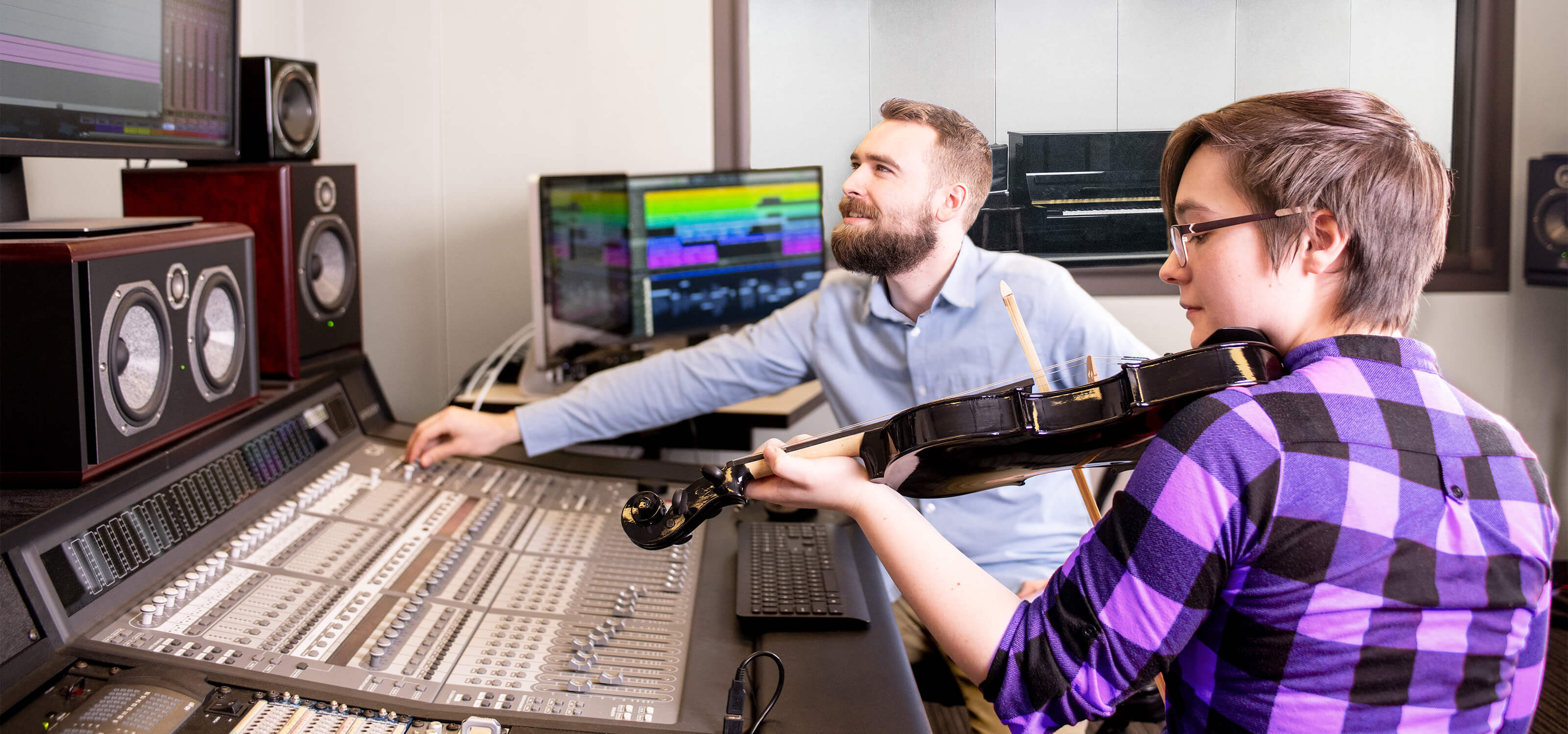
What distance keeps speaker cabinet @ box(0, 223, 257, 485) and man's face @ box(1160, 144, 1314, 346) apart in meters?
1.04

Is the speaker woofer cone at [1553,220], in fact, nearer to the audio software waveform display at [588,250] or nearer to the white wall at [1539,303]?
the white wall at [1539,303]

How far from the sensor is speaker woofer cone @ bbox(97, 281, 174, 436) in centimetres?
105

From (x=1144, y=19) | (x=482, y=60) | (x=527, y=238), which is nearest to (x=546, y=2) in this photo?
(x=482, y=60)

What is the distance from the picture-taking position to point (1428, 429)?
0.78 metres

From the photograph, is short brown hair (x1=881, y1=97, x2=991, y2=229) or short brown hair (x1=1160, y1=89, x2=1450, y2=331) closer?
short brown hair (x1=1160, y1=89, x2=1450, y2=331)

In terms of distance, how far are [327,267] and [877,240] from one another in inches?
37.0

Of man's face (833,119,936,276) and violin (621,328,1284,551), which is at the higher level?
man's face (833,119,936,276)

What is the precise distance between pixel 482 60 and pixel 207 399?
172 centimetres

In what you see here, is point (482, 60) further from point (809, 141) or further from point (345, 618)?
point (345, 618)

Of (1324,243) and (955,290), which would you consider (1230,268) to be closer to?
(1324,243)

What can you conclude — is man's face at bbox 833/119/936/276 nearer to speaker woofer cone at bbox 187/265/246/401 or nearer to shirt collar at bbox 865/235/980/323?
shirt collar at bbox 865/235/980/323

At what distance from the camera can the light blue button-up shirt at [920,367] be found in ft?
5.47

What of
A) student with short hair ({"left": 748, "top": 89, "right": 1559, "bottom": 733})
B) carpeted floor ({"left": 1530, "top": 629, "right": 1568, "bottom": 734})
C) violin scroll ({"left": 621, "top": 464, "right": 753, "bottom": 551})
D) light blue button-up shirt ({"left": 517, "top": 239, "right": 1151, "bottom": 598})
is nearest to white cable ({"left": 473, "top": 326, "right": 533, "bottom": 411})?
light blue button-up shirt ({"left": 517, "top": 239, "right": 1151, "bottom": 598})

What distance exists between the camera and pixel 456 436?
156cm
